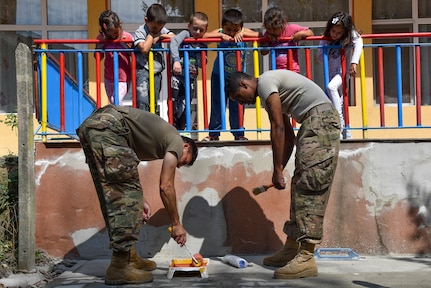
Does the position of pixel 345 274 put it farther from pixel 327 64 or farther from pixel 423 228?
pixel 327 64

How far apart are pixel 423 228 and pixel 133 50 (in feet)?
10.5

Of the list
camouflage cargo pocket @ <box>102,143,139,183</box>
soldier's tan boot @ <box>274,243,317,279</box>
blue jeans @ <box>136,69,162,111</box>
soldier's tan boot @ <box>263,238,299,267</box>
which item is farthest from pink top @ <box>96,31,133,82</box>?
soldier's tan boot @ <box>274,243,317,279</box>

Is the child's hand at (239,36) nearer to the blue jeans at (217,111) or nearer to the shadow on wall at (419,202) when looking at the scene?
the blue jeans at (217,111)

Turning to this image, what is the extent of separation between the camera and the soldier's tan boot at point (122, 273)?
16.9 ft

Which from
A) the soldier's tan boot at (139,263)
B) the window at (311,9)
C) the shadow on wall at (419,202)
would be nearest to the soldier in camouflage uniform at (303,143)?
the soldier's tan boot at (139,263)

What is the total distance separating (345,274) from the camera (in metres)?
5.40

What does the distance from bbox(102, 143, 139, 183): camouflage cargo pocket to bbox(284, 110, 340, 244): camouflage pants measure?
4.27 feet

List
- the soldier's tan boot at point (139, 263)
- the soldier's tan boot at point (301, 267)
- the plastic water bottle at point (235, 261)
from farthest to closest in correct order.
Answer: the plastic water bottle at point (235, 261) → the soldier's tan boot at point (139, 263) → the soldier's tan boot at point (301, 267)

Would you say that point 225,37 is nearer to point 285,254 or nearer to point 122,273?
point 285,254

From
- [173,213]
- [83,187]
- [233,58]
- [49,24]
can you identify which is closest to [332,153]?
[173,213]

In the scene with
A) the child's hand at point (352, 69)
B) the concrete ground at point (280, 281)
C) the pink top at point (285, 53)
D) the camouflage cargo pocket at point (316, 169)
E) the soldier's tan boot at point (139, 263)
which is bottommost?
the concrete ground at point (280, 281)

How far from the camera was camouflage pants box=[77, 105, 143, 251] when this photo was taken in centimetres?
510

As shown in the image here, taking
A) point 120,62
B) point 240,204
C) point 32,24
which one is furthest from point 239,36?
point 32,24

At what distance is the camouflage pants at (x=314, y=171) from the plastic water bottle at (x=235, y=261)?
0.64 m
